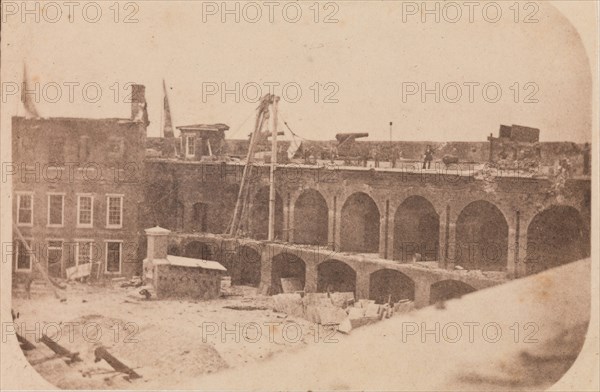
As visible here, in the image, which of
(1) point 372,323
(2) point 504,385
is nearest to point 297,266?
(1) point 372,323

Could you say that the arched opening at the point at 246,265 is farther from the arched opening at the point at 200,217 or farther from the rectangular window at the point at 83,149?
the rectangular window at the point at 83,149

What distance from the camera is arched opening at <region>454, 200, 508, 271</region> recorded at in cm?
636

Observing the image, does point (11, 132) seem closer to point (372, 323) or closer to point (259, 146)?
point (259, 146)

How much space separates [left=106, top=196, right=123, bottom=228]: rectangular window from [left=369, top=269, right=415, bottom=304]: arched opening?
2451mm

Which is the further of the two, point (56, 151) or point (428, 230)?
point (428, 230)

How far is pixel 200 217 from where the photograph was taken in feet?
21.5

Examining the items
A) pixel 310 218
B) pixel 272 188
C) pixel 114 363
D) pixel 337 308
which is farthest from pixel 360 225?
pixel 114 363

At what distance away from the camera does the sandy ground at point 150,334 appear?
6.28 metres

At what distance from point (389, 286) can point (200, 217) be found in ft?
6.25

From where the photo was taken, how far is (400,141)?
6445 mm

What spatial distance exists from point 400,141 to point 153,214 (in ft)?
8.00

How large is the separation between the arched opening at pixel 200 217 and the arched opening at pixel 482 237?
237 cm

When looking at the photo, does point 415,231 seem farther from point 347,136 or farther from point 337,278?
point 347,136

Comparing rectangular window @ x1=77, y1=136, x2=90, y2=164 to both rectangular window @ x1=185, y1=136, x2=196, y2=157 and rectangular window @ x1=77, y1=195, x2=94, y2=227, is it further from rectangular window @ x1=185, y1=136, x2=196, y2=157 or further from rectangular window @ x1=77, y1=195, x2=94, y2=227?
rectangular window @ x1=185, y1=136, x2=196, y2=157
